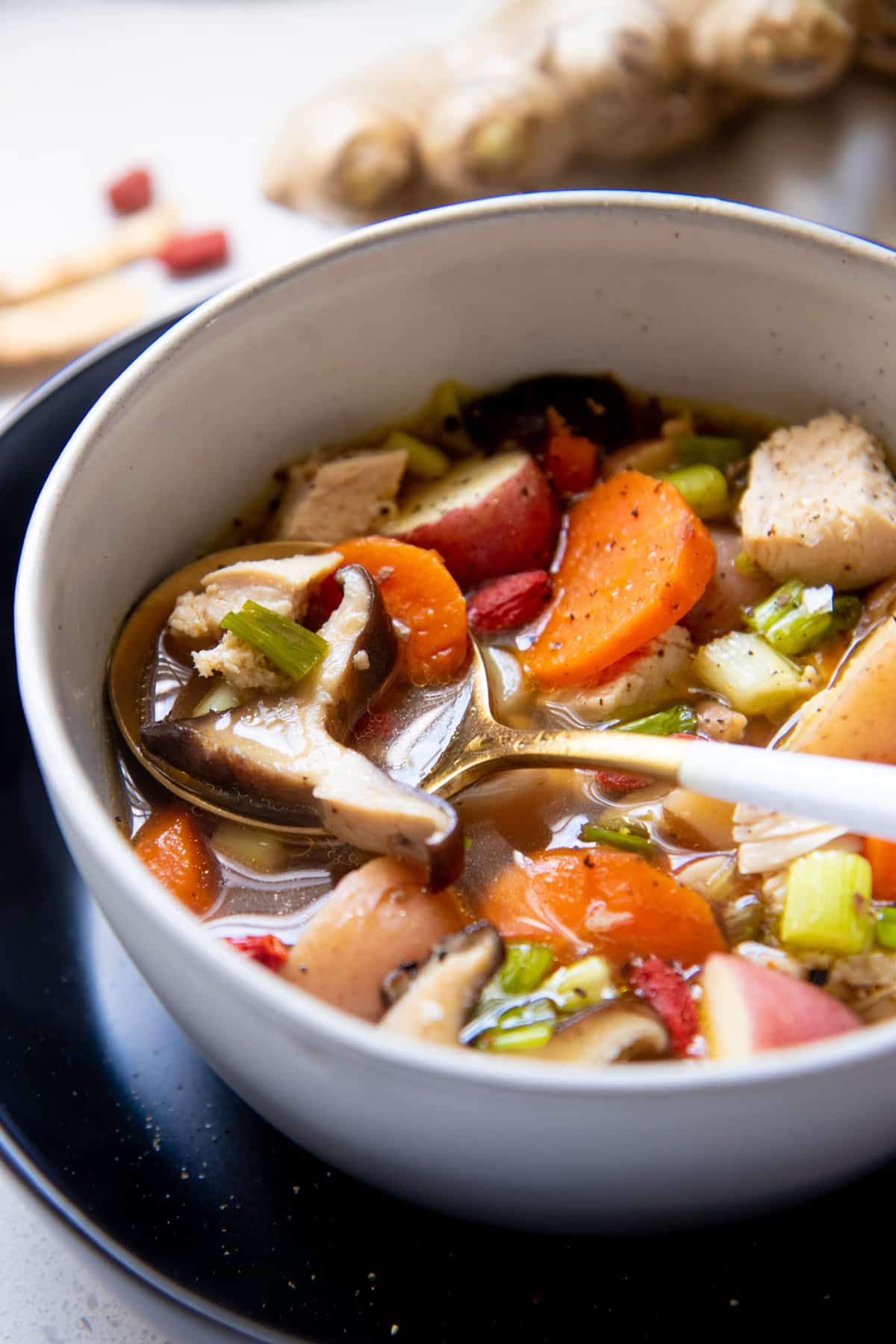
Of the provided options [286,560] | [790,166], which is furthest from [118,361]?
[790,166]

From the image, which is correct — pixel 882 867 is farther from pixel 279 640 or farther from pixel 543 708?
pixel 279 640

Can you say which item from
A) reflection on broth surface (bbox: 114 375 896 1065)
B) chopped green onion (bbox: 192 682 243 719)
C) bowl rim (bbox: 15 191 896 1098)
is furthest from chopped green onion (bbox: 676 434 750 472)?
chopped green onion (bbox: 192 682 243 719)

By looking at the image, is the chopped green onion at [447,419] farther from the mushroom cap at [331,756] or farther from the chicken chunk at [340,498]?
the mushroom cap at [331,756]

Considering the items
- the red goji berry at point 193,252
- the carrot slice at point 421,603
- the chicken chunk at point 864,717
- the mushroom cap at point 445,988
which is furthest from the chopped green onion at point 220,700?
the red goji berry at point 193,252

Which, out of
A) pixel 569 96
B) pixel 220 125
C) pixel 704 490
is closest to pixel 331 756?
pixel 704 490

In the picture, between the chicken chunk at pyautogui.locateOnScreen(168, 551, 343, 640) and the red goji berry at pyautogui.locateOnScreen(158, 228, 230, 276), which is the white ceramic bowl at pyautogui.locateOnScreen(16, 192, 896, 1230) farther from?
the red goji berry at pyautogui.locateOnScreen(158, 228, 230, 276)

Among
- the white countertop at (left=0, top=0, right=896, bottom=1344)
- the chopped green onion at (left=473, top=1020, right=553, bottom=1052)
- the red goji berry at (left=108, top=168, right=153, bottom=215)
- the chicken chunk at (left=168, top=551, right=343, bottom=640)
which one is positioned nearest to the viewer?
the chopped green onion at (left=473, top=1020, right=553, bottom=1052)
